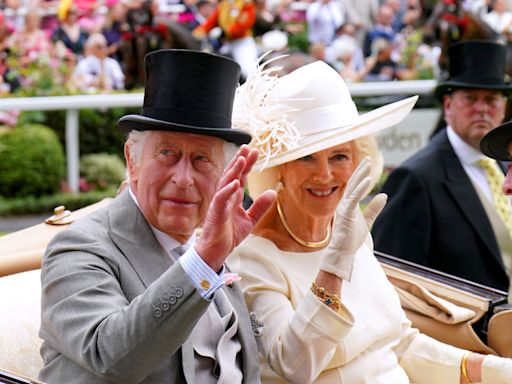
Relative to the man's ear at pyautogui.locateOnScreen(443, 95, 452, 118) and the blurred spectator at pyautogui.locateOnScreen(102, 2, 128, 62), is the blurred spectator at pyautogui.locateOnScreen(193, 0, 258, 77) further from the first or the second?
the man's ear at pyautogui.locateOnScreen(443, 95, 452, 118)

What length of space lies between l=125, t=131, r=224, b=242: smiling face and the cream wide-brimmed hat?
433 mm

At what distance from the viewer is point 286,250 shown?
10.5 feet

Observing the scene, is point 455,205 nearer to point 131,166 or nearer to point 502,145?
point 502,145

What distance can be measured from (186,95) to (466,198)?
2.37 meters

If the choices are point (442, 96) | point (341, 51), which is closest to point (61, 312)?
point (442, 96)

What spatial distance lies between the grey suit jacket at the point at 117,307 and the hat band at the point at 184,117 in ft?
0.71

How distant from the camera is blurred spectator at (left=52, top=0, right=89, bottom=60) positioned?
1128cm

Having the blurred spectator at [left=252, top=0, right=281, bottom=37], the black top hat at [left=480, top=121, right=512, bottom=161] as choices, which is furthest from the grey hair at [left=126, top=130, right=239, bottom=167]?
the blurred spectator at [left=252, top=0, right=281, bottom=37]

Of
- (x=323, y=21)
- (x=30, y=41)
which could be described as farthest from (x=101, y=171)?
(x=323, y=21)

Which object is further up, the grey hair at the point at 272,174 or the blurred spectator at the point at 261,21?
the grey hair at the point at 272,174

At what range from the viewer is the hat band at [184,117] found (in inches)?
105

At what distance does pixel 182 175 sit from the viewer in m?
2.63

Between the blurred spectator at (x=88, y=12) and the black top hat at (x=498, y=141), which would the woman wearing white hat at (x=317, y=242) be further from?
the blurred spectator at (x=88, y=12)

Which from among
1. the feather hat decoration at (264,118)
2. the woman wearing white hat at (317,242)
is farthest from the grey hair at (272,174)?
the feather hat decoration at (264,118)
